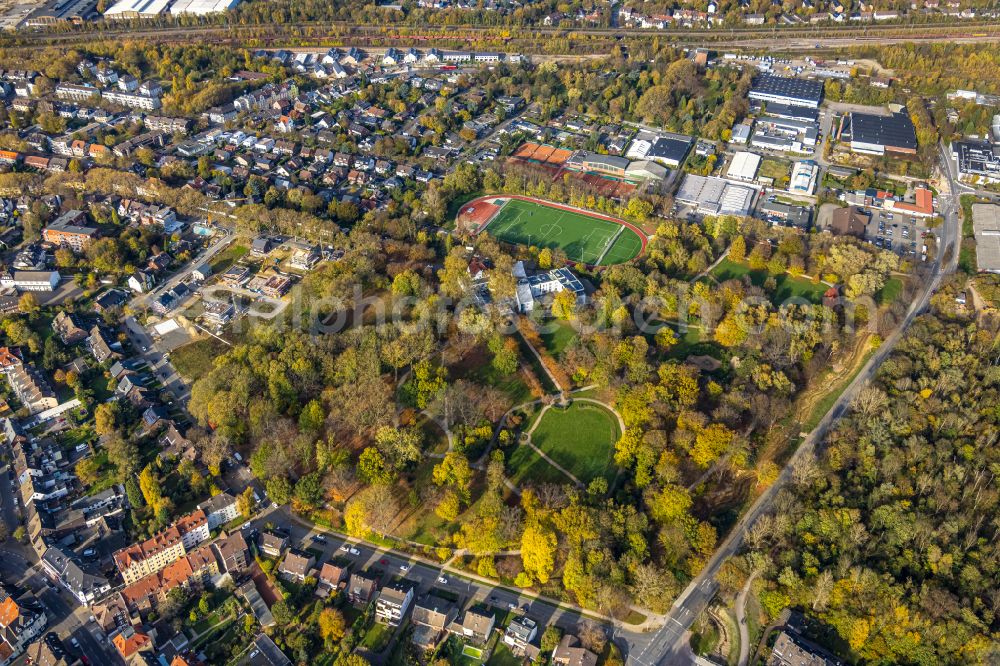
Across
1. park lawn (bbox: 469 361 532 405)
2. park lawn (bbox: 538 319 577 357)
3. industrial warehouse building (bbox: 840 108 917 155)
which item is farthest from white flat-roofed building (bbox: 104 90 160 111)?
industrial warehouse building (bbox: 840 108 917 155)

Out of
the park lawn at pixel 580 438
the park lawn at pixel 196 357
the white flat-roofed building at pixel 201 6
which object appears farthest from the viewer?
the white flat-roofed building at pixel 201 6

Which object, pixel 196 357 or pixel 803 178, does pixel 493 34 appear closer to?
pixel 803 178

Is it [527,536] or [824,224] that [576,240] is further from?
[527,536]

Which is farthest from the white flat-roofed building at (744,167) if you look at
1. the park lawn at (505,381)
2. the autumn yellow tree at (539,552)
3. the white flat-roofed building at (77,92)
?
the white flat-roofed building at (77,92)

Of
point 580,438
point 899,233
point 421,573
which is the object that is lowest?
point 421,573

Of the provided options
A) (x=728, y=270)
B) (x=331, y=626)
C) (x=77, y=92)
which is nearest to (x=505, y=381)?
(x=331, y=626)

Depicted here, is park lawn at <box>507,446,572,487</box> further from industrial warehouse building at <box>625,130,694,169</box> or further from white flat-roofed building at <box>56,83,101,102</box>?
white flat-roofed building at <box>56,83,101,102</box>

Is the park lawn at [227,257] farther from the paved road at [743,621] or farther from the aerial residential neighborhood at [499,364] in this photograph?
the paved road at [743,621]
